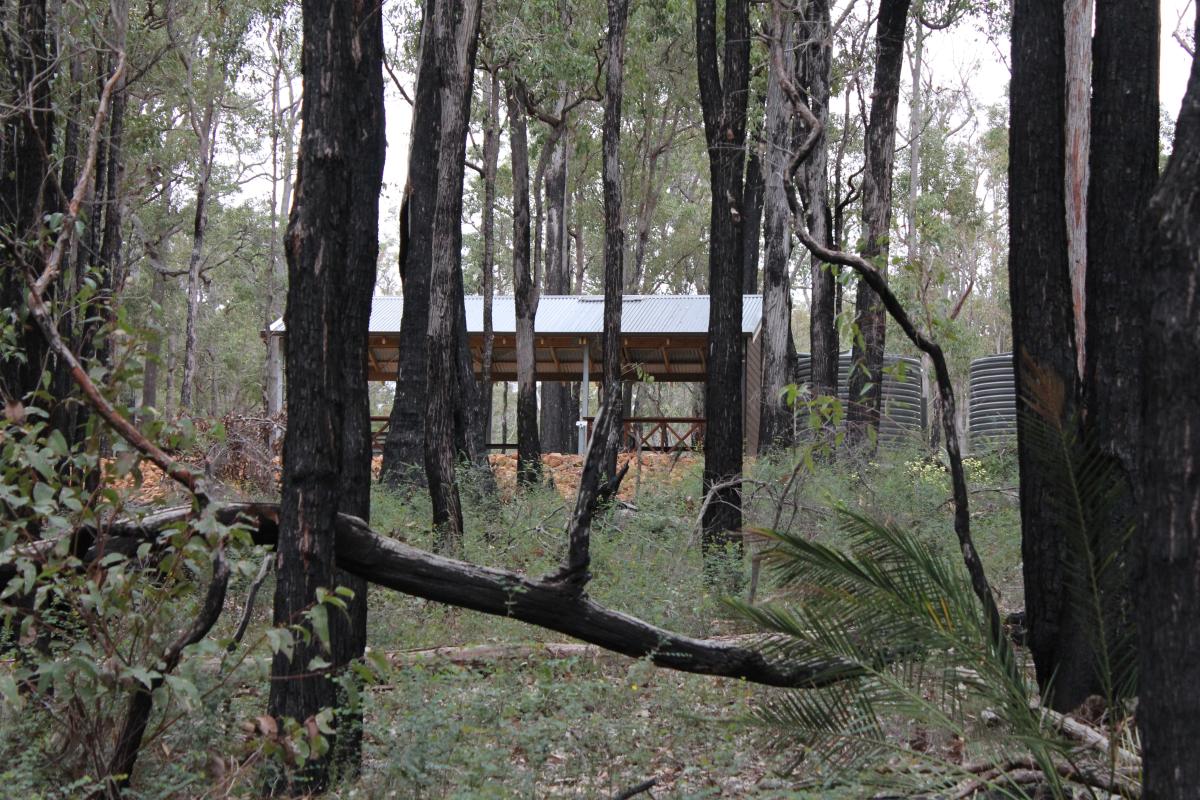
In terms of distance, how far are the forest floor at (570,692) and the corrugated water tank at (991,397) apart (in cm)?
944

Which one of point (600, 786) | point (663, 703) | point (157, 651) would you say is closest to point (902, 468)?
point (663, 703)

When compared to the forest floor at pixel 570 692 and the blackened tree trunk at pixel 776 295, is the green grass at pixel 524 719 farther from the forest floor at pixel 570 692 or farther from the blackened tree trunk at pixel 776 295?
the blackened tree trunk at pixel 776 295

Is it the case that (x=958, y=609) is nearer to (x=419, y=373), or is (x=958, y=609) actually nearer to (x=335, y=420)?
(x=335, y=420)

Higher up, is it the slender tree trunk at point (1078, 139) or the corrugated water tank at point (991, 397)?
the slender tree trunk at point (1078, 139)

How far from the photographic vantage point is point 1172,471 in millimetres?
2709

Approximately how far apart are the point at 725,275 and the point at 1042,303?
17.6 feet

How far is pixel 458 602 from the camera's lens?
525 centimetres

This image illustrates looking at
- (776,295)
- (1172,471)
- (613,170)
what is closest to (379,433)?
(776,295)

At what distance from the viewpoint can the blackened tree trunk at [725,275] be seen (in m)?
10.1

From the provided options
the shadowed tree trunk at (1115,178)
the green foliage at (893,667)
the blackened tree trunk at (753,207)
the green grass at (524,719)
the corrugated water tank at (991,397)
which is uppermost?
the blackened tree trunk at (753,207)

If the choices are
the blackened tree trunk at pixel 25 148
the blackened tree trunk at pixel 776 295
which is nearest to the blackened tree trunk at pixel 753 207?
the blackened tree trunk at pixel 776 295

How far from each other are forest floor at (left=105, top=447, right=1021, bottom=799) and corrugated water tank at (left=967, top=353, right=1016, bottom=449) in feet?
31.0

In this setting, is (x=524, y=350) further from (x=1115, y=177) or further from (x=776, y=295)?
(x=1115, y=177)

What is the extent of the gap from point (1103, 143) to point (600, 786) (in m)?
3.57
